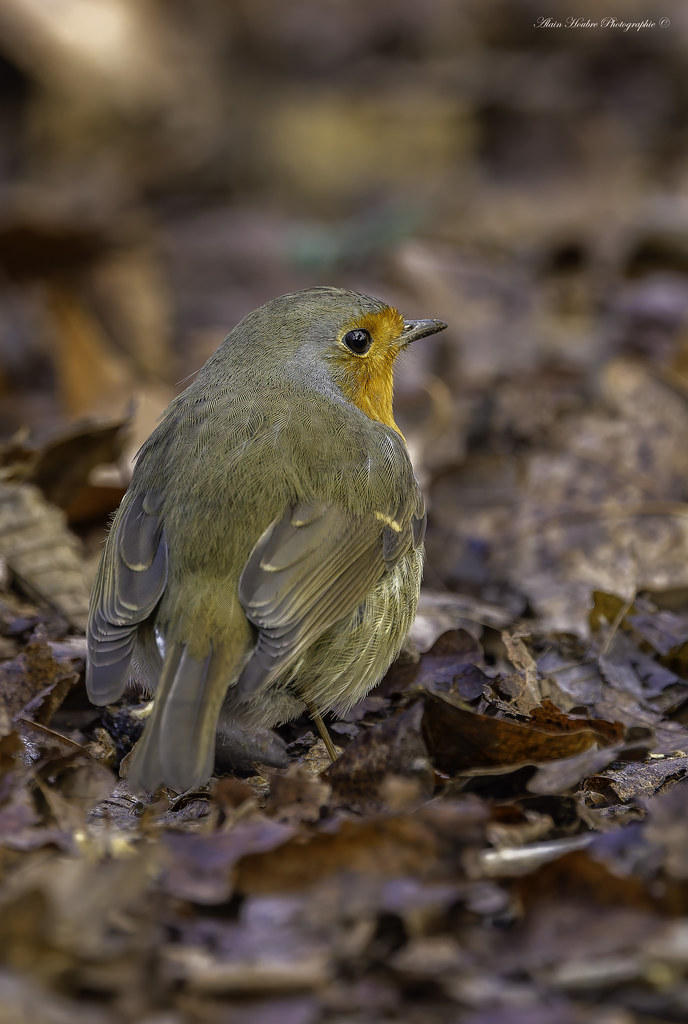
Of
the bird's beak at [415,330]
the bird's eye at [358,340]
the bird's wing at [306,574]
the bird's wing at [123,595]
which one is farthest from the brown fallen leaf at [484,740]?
the bird's beak at [415,330]

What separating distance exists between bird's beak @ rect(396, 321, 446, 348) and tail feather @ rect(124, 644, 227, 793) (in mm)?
1705

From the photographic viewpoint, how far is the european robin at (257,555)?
3225 millimetres

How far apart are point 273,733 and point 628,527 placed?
198 centimetres

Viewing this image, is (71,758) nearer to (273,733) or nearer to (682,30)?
(273,733)

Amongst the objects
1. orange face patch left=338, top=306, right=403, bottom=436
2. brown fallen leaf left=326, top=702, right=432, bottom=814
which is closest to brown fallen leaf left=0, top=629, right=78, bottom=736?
brown fallen leaf left=326, top=702, right=432, bottom=814

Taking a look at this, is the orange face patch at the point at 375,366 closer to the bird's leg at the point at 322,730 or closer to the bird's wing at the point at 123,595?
the bird's wing at the point at 123,595

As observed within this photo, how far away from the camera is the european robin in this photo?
3.22m

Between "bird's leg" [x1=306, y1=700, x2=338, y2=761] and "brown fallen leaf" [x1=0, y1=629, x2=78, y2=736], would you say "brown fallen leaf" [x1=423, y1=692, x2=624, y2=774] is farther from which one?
"brown fallen leaf" [x1=0, y1=629, x2=78, y2=736]

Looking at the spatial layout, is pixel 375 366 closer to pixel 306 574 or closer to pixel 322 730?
pixel 306 574
